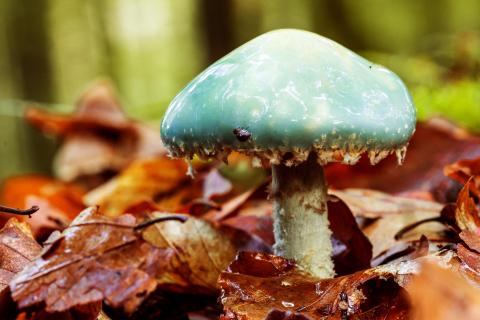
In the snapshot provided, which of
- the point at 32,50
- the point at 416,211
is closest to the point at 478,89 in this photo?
the point at 416,211

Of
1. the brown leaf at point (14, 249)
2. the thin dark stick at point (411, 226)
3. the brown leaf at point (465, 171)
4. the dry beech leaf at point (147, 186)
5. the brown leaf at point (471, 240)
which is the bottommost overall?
the dry beech leaf at point (147, 186)

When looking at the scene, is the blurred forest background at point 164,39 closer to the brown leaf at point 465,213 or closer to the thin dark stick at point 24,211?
the brown leaf at point 465,213

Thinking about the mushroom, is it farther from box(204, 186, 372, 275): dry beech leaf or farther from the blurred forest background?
the blurred forest background

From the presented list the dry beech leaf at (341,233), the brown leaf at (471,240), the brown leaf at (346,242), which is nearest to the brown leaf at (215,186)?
the dry beech leaf at (341,233)

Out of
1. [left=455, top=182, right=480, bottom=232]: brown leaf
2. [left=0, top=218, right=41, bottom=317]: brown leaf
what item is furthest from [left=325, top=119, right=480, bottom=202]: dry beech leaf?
[left=0, top=218, right=41, bottom=317]: brown leaf

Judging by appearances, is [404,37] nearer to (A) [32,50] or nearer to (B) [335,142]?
(A) [32,50]

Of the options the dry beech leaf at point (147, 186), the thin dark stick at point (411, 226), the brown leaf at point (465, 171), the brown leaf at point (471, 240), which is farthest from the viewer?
the dry beech leaf at point (147, 186)

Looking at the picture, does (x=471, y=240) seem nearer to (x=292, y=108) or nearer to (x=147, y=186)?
(x=292, y=108)
